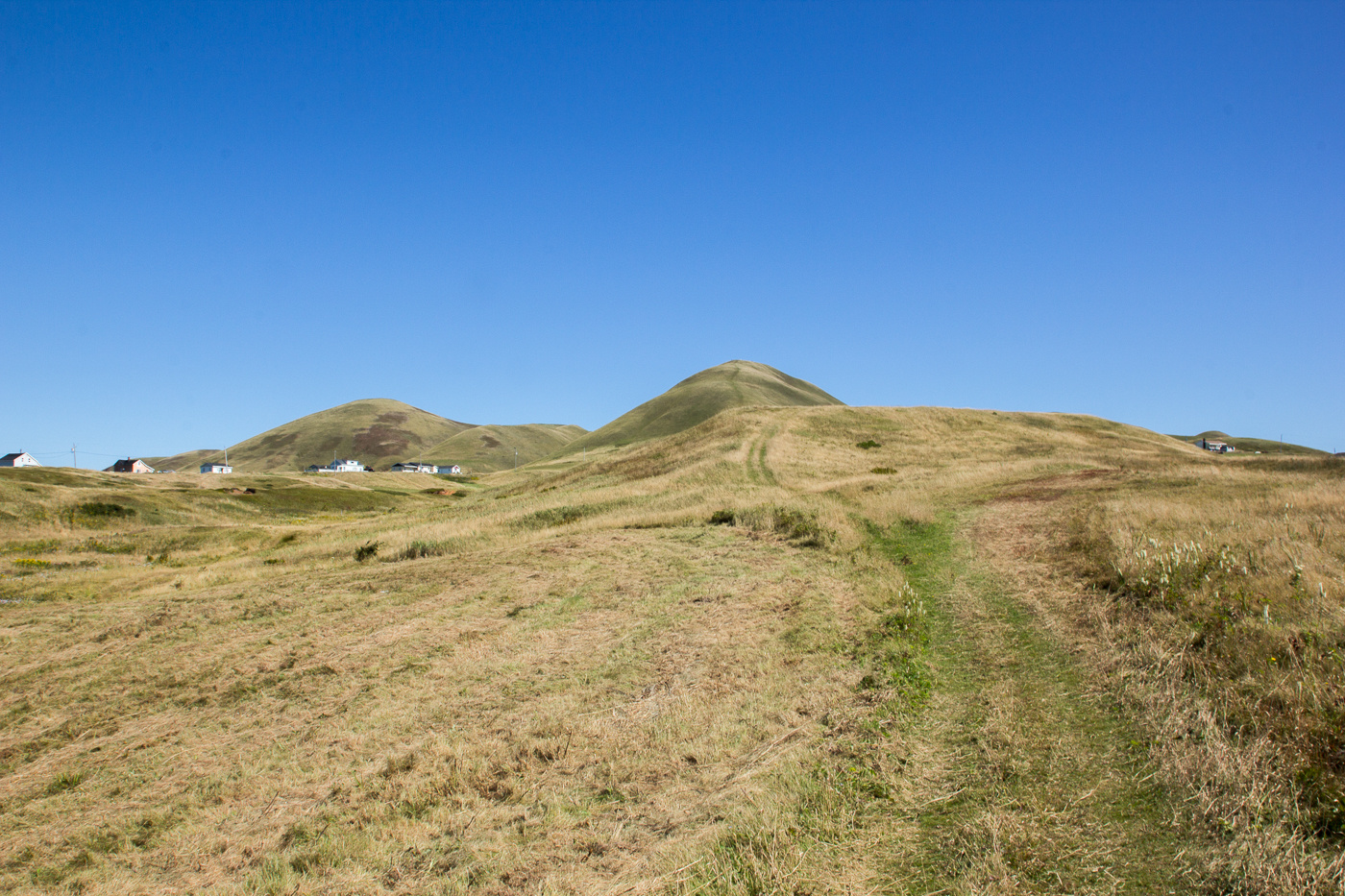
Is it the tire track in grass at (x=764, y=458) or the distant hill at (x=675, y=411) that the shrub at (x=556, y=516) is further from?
the distant hill at (x=675, y=411)

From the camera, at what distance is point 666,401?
618ft

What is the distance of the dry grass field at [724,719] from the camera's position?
6145mm

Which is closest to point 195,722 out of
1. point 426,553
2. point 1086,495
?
point 426,553

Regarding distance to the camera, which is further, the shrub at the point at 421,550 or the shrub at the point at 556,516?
the shrub at the point at 556,516

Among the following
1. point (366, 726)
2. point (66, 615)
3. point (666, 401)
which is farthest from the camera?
point (666, 401)

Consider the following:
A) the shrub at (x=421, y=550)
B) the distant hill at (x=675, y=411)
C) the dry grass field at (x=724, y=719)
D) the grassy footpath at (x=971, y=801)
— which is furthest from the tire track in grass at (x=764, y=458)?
the distant hill at (x=675, y=411)

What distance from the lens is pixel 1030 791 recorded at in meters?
6.55

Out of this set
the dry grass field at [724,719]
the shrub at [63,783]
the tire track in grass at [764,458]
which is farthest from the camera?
the tire track in grass at [764,458]

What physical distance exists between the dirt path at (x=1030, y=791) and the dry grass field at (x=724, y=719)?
4 centimetres

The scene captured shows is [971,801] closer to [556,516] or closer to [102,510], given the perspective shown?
[556,516]

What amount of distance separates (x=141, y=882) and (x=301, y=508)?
76.4 m

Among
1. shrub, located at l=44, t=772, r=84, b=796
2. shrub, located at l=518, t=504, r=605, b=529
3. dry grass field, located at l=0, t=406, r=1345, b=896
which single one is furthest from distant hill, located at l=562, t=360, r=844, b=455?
shrub, located at l=44, t=772, r=84, b=796

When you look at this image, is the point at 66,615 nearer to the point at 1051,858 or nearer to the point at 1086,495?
the point at 1051,858

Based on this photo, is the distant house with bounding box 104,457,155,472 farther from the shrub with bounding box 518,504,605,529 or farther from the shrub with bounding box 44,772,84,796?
the shrub with bounding box 44,772,84,796
